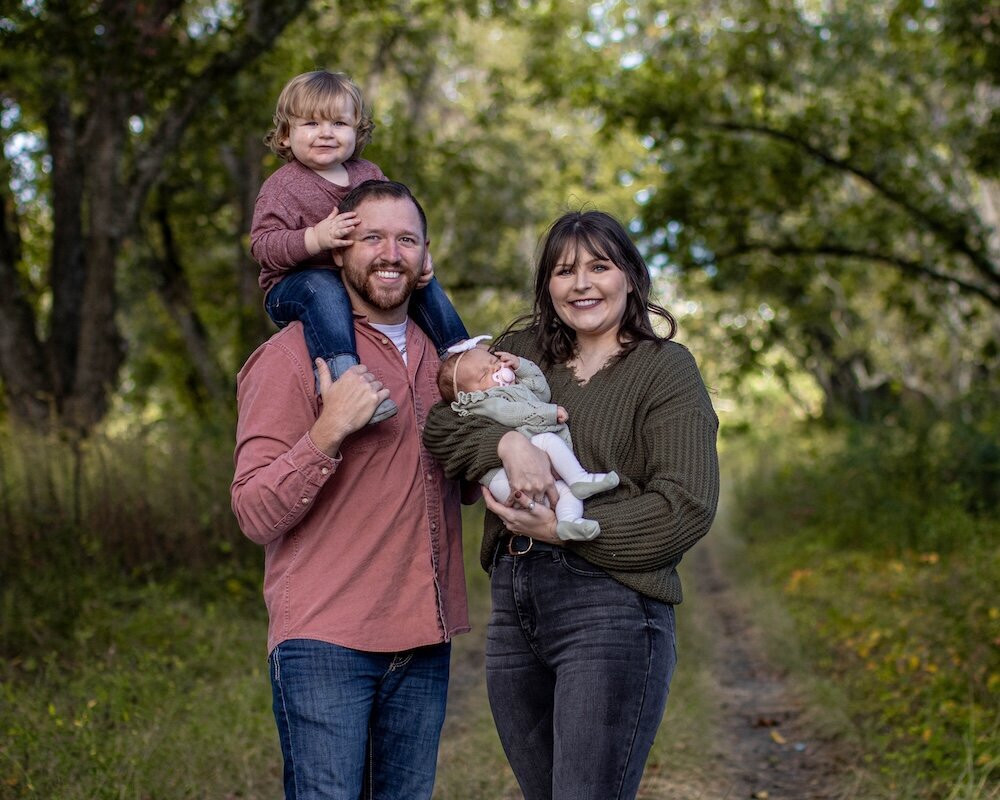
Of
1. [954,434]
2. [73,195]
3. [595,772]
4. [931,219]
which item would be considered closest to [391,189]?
[595,772]

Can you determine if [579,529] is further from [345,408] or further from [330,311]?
[330,311]

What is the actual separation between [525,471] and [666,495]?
1.12 feet

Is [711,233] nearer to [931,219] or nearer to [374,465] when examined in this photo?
[931,219]

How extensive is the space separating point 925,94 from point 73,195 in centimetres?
1130

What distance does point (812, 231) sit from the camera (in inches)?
508

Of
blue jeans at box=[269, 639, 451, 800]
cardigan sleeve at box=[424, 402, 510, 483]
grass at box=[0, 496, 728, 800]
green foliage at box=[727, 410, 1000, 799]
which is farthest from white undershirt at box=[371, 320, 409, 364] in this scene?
green foliage at box=[727, 410, 1000, 799]

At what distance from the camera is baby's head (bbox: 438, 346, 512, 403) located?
2924 millimetres

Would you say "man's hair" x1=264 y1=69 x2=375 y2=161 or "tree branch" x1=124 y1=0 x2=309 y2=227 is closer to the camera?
"man's hair" x1=264 y1=69 x2=375 y2=161

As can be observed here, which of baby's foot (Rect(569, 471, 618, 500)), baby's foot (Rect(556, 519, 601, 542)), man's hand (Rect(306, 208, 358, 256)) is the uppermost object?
man's hand (Rect(306, 208, 358, 256))

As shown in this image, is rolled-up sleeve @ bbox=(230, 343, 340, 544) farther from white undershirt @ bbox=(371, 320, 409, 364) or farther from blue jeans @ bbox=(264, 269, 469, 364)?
white undershirt @ bbox=(371, 320, 409, 364)

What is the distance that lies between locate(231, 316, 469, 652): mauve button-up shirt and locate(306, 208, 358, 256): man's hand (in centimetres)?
22

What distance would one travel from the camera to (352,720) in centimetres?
272

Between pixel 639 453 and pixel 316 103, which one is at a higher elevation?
pixel 316 103

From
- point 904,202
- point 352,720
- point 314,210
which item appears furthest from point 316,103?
point 904,202
